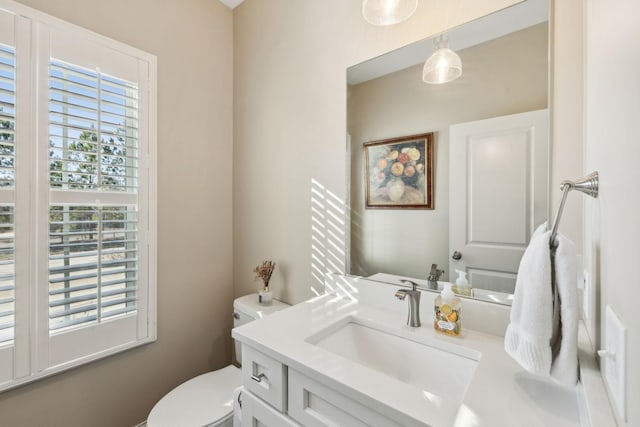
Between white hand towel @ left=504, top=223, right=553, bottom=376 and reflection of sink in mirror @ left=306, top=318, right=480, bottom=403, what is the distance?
0.22 metres

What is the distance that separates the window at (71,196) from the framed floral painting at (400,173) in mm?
1167

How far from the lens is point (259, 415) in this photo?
0.91 meters

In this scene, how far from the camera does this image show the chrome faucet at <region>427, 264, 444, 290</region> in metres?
1.10

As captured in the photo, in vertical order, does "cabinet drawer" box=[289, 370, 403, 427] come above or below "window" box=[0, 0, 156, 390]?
below

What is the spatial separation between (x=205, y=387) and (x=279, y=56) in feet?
5.81

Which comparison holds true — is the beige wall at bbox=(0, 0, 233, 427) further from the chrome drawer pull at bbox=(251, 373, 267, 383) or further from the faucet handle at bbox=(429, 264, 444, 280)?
the faucet handle at bbox=(429, 264, 444, 280)

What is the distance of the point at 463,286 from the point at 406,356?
1.02ft

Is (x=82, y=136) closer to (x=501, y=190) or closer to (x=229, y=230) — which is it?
(x=229, y=230)

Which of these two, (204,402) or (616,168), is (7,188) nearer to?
(204,402)

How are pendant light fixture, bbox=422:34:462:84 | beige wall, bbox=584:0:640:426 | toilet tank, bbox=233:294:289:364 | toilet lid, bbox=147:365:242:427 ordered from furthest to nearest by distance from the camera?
toilet tank, bbox=233:294:289:364 → toilet lid, bbox=147:365:242:427 → pendant light fixture, bbox=422:34:462:84 → beige wall, bbox=584:0:640:426

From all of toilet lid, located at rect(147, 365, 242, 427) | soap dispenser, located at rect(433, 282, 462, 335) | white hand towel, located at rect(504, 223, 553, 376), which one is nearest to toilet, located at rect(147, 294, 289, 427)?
toilet lid, located at rect(147, 365, 242, 427)

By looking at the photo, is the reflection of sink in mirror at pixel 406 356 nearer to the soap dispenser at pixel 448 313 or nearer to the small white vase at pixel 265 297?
the soap dispenser at pixel 448 313

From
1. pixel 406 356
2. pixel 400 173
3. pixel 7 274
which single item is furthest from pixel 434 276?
pixel 7 274

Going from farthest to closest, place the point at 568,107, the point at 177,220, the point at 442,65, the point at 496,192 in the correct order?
the point at 177,220 → the point at 442,65 → the point at 496,192 → the point at 568,107
